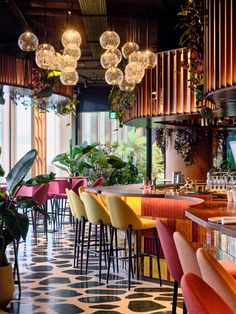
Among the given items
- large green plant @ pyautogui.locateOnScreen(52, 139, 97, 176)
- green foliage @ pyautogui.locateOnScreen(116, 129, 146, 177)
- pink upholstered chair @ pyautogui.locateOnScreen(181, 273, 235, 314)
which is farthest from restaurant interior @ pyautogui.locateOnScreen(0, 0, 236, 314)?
green foliage @ pyautogui.locateOnScreen(116, 129, 146, 177)

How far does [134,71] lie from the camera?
745cm

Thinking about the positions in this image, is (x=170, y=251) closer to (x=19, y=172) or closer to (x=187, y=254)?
(x=187, y=254)

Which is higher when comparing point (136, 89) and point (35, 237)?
point (136, 89)

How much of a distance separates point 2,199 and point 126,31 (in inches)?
220

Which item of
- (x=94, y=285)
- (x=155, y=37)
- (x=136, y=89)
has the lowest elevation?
(x=94, y=285)

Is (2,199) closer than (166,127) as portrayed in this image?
Yes

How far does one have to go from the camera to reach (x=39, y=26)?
9820mm

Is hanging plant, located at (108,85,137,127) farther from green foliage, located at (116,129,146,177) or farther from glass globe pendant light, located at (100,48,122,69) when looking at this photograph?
green foliage, located at (116,129,146,177)

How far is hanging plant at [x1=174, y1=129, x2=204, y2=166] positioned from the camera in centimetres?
957

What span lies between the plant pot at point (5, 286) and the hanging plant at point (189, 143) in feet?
16.8

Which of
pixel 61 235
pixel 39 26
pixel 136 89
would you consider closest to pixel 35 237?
pixel 61 235

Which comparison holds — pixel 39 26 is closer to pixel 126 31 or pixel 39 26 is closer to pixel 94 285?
pixel 126 31

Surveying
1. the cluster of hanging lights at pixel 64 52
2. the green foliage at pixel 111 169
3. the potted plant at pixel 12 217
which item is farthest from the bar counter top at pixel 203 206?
the green foliage at pixel 111 169

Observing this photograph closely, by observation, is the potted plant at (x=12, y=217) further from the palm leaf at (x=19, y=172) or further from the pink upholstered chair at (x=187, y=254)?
the pink upholstered chair at (x=187, y=254)
